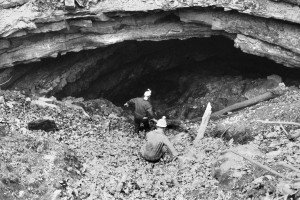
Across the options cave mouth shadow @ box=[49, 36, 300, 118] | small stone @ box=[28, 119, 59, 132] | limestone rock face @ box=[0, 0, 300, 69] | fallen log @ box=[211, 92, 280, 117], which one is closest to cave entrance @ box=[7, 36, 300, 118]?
cave mouth shadow @ box=[49, 36, 300, 118]

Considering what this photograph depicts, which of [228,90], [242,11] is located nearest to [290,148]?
[242,11]

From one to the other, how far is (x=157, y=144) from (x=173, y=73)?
11033mm

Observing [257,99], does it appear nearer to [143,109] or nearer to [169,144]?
[143,109]

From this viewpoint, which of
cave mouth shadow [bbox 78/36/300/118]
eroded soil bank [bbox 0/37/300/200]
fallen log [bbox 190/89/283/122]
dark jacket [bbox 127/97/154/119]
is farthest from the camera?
cave mouth shadow [bbox 78/36/300/118]

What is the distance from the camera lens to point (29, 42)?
15070mm

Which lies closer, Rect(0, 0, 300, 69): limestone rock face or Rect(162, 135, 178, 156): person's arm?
Rect(162, 135, 178, 156): person's arm

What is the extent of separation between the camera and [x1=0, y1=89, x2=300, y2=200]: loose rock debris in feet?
28.2

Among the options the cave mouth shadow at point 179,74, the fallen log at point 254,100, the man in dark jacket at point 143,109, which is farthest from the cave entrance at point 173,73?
the man in dark jacket at point 143,109

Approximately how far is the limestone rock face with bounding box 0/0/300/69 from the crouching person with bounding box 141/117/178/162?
19.0 feet

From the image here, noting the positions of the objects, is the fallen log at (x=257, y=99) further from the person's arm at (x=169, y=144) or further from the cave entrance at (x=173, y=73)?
the person's arm at (x=169, y=144)

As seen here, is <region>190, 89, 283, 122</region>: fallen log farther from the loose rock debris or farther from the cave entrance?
the cave entrance

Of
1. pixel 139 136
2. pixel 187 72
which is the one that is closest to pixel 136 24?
pixel 139 136

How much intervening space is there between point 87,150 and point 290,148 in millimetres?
5568

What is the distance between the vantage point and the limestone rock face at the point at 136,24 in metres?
14.0
